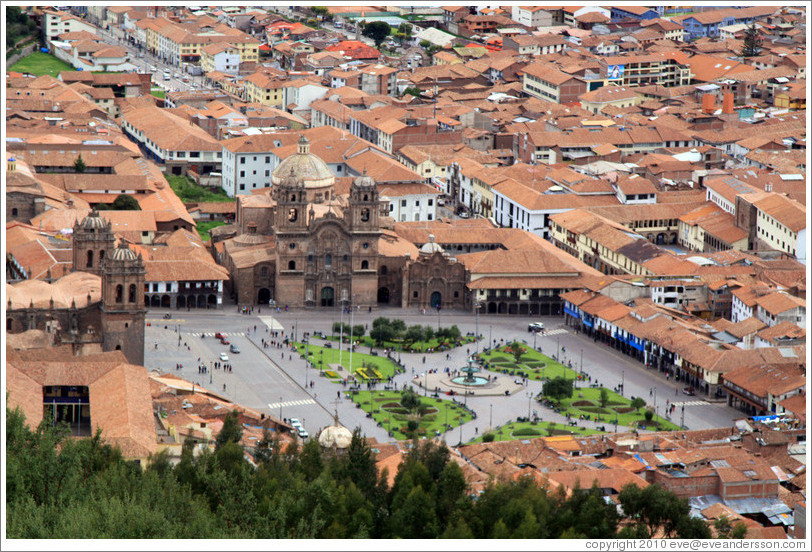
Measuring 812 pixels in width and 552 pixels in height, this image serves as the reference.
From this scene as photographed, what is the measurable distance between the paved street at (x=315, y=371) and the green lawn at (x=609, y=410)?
902 mm

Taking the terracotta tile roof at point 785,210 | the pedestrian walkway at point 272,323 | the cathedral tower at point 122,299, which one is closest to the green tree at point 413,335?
the pedestrian walkway at point 272,323

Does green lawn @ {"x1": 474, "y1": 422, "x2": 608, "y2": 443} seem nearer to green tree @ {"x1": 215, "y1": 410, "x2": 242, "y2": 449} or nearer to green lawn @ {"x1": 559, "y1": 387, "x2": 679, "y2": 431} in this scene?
green lawn @ {"x1": 559, "y1": 387, "x2": 679, "y2": 431}

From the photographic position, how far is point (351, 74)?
14988cm

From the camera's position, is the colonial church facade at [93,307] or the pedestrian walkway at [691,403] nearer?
the colonial church facade at [93,307]

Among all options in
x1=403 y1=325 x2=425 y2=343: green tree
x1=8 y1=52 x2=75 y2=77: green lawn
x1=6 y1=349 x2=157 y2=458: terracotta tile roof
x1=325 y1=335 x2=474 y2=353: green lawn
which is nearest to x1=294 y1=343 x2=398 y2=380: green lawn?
x1=325 y1=335 x2=474 y2=353: green lawn

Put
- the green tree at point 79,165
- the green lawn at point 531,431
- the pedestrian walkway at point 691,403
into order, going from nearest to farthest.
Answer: the green lawn at point 531,431
the pedestrian walkway at point 691,403
the green tree at point 79,165

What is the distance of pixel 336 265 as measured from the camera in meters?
89.2

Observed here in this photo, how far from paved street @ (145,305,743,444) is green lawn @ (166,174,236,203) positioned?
23698 millimetres

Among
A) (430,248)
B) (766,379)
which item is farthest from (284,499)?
(430,248)

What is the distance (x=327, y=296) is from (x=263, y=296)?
3.46 meters

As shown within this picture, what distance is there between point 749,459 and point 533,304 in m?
27.5

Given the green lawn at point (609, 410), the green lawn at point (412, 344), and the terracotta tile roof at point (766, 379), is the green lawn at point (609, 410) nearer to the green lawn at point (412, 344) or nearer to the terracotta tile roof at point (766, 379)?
the terracotta tile roof at point (766, 379)

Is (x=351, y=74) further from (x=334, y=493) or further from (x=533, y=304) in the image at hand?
(x=334, y=493)

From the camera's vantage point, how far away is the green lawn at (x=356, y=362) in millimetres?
77062
